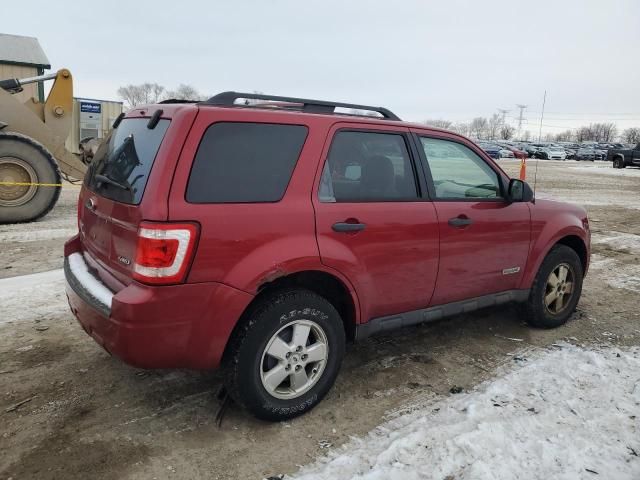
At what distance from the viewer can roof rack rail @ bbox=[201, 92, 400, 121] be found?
303 centimetres

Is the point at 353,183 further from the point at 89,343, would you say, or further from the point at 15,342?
the point at 15,342

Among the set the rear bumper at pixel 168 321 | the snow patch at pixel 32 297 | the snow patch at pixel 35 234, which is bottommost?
the snow patch at pixel 32 297

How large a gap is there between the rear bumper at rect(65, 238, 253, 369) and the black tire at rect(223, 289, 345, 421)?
0.33ft

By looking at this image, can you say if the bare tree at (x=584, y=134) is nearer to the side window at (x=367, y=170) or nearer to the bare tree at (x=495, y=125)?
the bare tree at (x=495, y=125)

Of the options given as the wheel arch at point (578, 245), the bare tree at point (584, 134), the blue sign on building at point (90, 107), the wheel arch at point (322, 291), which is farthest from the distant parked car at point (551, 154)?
the bare tree at point (584, 134)

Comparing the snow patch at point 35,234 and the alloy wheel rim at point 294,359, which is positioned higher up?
the alloy wheel rim at point 294,359

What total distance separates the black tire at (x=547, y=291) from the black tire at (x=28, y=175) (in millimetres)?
7754

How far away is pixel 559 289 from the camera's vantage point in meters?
4.64

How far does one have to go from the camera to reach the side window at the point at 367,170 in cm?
313

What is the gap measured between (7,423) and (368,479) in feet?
6.78

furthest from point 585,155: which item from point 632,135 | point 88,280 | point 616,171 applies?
point 632,135

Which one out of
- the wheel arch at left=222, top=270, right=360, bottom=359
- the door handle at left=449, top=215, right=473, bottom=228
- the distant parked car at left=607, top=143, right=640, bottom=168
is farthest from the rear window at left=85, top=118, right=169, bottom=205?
the distant parked car at left=607, top=143, right=640, bottom=168

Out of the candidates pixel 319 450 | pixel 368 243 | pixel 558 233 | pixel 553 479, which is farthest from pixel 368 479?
pixel 558 233

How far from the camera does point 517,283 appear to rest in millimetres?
4281
